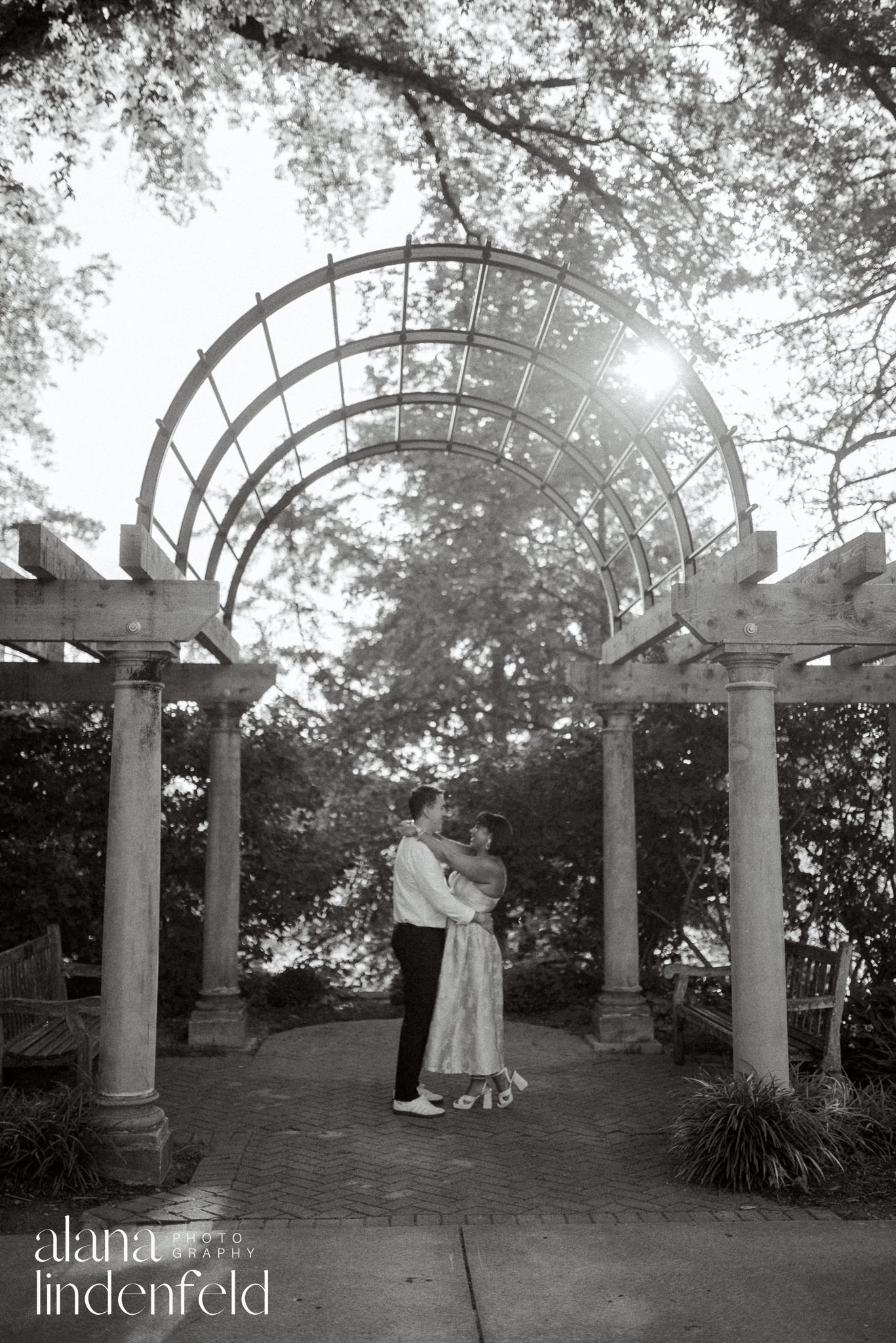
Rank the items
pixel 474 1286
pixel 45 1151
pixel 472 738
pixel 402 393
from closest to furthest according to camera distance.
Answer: pixel 474 1286, pixel 45 1151, pixel 402 393, pixel 472 738

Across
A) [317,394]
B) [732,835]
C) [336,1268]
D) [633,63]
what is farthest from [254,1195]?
[633,63]

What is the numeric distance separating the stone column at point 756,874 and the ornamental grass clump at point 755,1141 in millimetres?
328

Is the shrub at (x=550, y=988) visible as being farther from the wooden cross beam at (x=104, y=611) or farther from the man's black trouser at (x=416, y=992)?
the wooden cross beam at (x=104, y=611)

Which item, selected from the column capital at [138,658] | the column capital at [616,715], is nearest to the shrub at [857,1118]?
the column capital at [616,715]

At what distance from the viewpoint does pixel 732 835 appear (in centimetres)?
684

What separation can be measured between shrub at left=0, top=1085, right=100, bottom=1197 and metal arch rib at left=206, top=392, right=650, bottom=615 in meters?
4.84

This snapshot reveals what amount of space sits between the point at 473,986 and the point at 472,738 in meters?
10.1

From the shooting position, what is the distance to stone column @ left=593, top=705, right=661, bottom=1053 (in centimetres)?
991

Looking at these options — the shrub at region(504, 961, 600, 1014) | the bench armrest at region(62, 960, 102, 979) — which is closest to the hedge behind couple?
the bench armrest at region(62, 960, 102, 979)

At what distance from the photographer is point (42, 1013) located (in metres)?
7.08

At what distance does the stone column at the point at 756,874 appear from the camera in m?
6.48

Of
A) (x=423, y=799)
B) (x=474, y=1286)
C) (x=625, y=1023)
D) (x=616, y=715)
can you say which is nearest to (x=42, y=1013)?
(x=423, y=799)

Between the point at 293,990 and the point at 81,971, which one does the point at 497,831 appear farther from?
the point at 293,990

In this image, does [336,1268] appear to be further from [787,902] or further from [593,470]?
[787,902]
